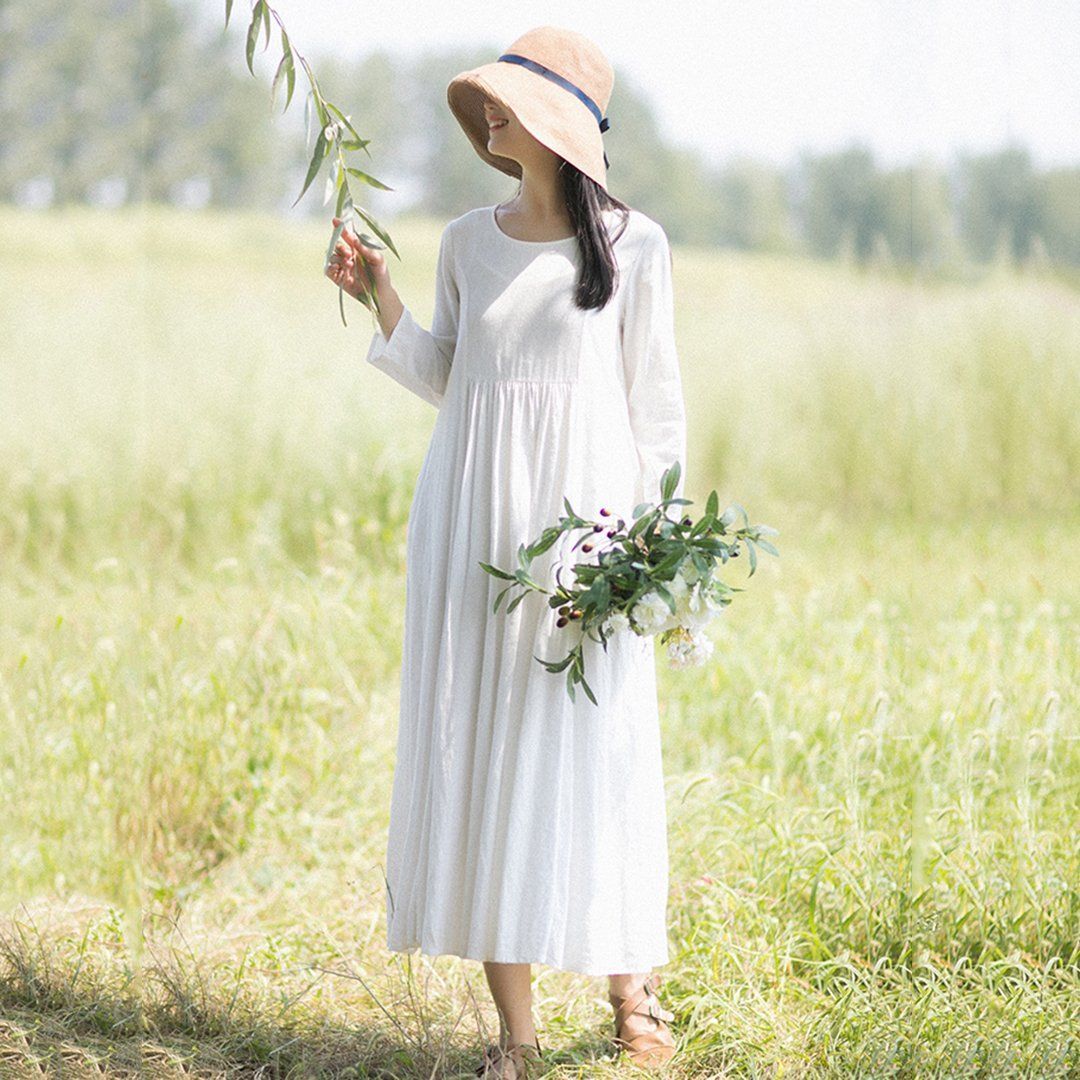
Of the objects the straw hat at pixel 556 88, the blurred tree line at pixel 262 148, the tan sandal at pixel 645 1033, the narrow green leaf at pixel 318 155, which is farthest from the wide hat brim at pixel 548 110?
the blurred tree line at pixel 262 148

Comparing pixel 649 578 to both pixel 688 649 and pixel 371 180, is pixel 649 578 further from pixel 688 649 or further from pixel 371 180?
pixel 371 180

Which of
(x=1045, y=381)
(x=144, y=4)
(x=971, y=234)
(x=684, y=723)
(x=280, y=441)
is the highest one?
(x=144, y=4)

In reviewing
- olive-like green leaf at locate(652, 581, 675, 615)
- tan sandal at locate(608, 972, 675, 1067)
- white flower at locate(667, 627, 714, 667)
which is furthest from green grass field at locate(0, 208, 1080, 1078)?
olive-like green leaf at locate(652, 581, 675, 615)

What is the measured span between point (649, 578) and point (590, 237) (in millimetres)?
508

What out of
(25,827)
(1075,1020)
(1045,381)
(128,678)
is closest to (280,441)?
(128,678)

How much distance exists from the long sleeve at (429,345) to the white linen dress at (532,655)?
0.25 ft

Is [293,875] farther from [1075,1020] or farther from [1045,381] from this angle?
[1045,381]

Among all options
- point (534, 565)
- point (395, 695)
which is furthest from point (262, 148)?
point (534, 565)

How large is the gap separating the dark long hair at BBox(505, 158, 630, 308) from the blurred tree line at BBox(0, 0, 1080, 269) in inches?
161

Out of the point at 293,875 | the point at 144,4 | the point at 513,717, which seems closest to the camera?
the point at 513,717

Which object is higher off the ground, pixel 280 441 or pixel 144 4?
pixel 144 4

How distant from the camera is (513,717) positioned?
2004mm

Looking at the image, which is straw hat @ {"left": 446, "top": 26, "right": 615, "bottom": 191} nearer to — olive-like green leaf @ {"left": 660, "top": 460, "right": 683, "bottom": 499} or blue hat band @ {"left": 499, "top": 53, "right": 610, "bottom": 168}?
blue hat band @ {"left": 499, "top": 53, "right": 610, "bottom": 168}

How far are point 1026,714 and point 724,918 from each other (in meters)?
0.97
